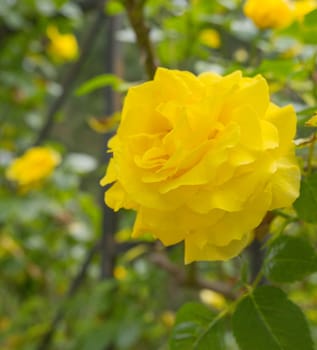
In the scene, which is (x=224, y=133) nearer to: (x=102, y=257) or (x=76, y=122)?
(x=102, y=257)

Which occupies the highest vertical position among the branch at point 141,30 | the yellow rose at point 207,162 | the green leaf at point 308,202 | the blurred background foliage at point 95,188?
the yellow rose at point 207,162

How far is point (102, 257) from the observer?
87cm

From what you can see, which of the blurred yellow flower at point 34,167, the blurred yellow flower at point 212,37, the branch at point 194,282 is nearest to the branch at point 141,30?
the branch at point 194,282

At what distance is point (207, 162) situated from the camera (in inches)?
8.6

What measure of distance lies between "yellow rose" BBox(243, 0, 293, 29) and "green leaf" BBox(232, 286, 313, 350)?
292 millimetres

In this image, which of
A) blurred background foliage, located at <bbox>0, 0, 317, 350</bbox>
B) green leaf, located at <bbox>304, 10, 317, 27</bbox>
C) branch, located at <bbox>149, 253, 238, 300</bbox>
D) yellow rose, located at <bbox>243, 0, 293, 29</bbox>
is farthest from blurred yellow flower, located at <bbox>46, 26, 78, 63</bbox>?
green leaf, located at <bbox>304, 10, 317, 27</bbox>

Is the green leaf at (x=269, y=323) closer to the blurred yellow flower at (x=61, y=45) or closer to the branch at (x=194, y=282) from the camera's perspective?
the branch at (x=194, y=282)

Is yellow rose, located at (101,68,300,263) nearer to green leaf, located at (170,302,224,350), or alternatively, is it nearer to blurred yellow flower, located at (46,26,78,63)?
green leaf, located at (170,302,224,350)

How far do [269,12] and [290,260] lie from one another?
11.3 inches

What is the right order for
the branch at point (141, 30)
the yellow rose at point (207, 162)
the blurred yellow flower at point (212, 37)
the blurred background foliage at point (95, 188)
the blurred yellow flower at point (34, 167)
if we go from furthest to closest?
the blurred yellow flower at point (34, 167), the blurred yellow flower at point (212, 37), the blurred background foliage at point (95, 188), the branch at point (141, 30), the yellow rose at point (207, 162)

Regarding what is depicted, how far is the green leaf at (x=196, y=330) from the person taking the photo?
281 millimetres

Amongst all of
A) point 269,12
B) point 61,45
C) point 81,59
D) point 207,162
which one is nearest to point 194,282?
point 269,12

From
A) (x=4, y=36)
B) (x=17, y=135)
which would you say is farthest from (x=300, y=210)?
(x=17, y=135)

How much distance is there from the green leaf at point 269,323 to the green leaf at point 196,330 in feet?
0.07
